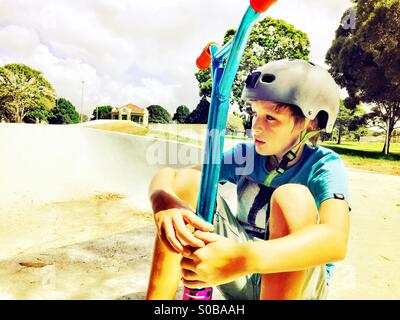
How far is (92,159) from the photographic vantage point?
6.10 meters

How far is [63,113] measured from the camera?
35.3 metres

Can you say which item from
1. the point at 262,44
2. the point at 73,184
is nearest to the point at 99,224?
the point at 73,184

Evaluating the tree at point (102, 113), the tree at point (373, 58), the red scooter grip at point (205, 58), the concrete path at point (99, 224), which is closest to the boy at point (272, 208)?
the red scooter grip at point (205, 58)

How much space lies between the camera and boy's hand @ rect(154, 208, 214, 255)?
93cm

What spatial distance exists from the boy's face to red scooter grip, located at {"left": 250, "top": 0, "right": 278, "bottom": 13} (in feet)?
0.93

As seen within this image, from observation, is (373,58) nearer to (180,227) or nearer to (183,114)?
(183,114)

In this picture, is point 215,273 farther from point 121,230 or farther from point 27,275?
point 121,230

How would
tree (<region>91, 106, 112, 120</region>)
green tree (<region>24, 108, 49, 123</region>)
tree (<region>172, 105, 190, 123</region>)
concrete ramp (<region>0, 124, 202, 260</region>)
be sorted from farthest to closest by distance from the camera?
green tree (<region>24, 108, 49, 123</region>) → tree (<region>91, 106, 112, 120</region>) → concrete ramp (<region>0, 124, 202, 260</region>) → tree (<region>172, 105, 190, 123</region>)

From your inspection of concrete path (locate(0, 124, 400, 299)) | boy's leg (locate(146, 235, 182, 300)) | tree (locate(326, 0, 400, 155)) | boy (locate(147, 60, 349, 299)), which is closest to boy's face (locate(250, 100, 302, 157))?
boy (locate(147, 60, 349, 299))

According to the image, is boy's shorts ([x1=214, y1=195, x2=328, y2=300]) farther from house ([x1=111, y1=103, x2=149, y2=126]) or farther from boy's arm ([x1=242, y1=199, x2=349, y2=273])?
house ([x1=111, y1=103, x2=149, y2=126])

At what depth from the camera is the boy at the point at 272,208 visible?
91 cm

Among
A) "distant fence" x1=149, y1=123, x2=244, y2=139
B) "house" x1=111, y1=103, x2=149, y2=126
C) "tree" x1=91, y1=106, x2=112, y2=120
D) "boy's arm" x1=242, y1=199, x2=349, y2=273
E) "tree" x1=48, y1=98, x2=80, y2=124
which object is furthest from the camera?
"tree" x1=48, y1=98, x2=80, y2=124

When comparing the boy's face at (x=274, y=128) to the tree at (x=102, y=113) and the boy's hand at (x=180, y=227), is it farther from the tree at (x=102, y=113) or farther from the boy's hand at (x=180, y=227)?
the tree at (x=102, y=113)
